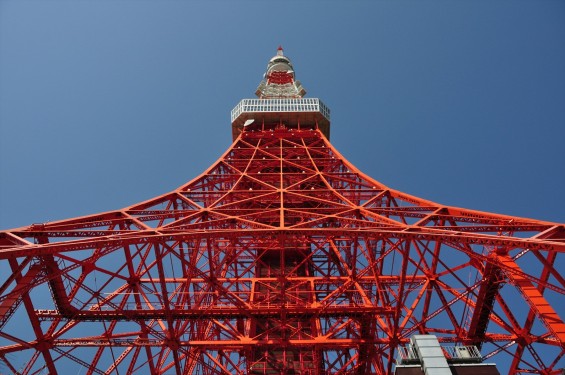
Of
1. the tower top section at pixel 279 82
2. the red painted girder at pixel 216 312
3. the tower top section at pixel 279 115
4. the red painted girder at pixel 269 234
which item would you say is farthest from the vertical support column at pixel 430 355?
the tower top section at pixel 279 82

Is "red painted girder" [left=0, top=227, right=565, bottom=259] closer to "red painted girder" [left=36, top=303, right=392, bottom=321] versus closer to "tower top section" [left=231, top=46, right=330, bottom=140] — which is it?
"red painted girder" [left=36, top=303, right=392, bottom=321]

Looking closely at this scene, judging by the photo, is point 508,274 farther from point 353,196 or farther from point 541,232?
point 353,196

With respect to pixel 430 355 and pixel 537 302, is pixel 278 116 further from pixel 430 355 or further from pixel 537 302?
pixel 430 355

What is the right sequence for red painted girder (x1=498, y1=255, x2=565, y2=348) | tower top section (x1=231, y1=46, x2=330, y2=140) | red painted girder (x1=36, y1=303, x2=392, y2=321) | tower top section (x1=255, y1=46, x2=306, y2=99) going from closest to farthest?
red painted girder (x1=498, y1=255, x2=565, y2=348)
red painted girder (x1=36, y1=303, x2=392, y2=321)
tower top section (x1=231, y1=46, x2=330, y2=140)
tower top section (x1=255, y1=46, x2=306, y2=99)

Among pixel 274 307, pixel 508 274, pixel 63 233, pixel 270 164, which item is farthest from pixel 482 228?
pixel 270 164

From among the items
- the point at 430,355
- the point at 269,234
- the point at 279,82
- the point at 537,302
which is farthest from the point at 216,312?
the point at 279,82

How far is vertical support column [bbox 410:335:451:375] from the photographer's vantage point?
27.7ft

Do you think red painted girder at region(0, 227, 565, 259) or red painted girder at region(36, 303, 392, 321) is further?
red painted girder at region(36, 303, 392, 321)

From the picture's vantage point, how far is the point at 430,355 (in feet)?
28.8

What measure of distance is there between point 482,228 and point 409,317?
3.65 meters

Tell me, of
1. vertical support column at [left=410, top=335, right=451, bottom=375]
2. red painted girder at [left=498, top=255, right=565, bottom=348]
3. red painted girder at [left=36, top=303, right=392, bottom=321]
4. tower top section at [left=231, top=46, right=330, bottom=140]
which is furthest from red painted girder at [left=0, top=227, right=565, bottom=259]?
tower top section at [left=231, top=46, right=330, bottom=140]

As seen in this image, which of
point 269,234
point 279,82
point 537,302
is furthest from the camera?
point 279,82

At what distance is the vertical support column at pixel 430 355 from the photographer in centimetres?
845

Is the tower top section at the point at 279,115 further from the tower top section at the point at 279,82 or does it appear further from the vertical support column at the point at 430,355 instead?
the vertical support column at the point at 430,355
